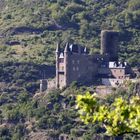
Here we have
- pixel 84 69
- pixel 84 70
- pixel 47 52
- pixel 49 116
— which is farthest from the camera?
pixel 47 52

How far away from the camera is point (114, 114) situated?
1402 cm

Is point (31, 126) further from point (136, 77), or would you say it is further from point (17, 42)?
point (17, 42)

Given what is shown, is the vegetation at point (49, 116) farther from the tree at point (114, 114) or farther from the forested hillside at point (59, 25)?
the tree at point (114, 114)

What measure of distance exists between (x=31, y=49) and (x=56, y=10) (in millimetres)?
17309

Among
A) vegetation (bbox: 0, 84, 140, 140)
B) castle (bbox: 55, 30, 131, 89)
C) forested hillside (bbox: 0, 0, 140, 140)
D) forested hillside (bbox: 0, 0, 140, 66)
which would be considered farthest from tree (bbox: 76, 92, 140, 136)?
forested hillside (bbox: 0, 0, 140, 66)

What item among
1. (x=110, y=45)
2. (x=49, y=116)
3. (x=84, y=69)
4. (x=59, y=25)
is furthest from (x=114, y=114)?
(x=59, y=25)

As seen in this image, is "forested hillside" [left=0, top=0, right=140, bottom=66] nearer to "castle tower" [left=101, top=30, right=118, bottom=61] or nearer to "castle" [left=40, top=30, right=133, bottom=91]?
"castle tower" [left=101, top=30, right=118, bottom=61]

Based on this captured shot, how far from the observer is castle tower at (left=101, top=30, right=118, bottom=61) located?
89500 millimetres

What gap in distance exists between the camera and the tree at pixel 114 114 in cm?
1373

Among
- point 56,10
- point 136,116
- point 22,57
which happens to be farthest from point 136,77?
point 136,116

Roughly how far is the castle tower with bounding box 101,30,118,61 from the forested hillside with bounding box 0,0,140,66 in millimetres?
3887

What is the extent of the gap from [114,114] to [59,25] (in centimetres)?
9761

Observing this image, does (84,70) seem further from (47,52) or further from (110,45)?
(47,52)

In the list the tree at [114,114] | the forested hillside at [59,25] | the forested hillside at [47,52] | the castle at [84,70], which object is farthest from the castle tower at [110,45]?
the tree at [114,114]
